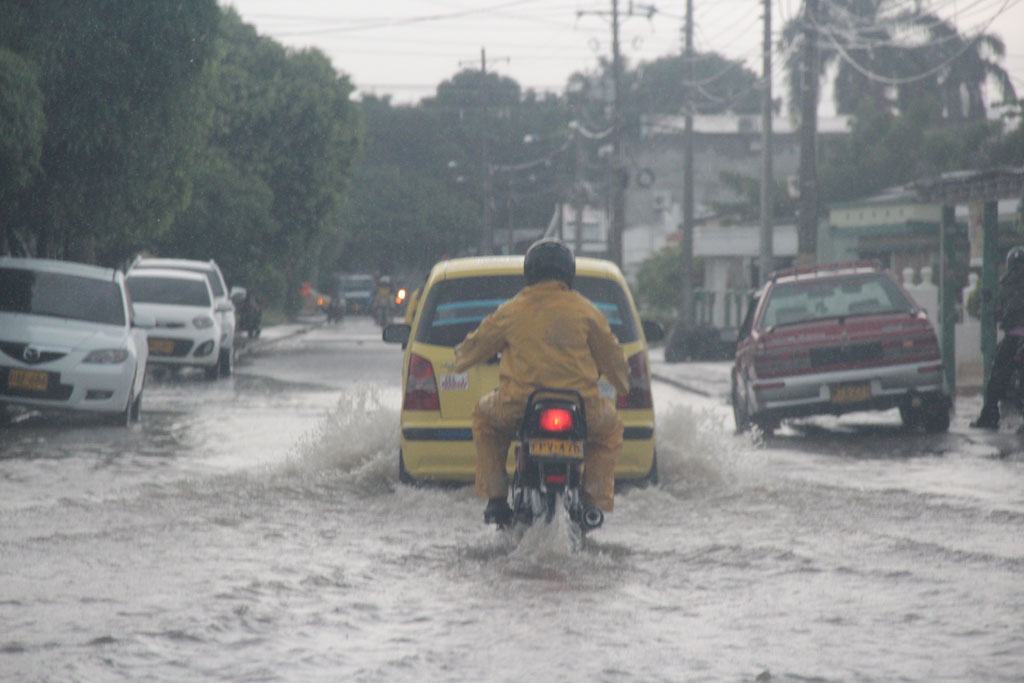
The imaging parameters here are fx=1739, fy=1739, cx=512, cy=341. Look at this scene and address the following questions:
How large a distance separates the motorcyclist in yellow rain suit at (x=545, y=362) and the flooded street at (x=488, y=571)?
38cm

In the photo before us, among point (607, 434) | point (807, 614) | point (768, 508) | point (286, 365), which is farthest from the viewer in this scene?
point (286, 365)

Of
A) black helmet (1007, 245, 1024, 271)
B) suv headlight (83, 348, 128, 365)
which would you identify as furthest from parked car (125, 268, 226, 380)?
black helmet (1007, 245, 1024, 271)

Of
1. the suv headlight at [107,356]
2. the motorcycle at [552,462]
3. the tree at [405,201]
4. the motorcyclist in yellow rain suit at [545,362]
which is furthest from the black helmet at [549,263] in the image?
the tree at [405,201]

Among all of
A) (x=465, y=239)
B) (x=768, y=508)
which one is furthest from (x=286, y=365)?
(x=465, y=239)

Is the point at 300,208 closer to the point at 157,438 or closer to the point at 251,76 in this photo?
the point at 251,76

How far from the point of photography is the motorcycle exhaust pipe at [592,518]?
8.19 meters

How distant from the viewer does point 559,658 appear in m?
6.03

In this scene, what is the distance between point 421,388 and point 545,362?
238cm

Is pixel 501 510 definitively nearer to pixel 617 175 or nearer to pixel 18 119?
pixel 18 119

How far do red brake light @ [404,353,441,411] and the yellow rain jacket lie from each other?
76.0 inches

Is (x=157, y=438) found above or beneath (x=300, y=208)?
beneath

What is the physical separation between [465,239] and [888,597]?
96591 millimetres

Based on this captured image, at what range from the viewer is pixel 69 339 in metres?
16.2

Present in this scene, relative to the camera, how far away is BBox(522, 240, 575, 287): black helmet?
8180 millimetres
